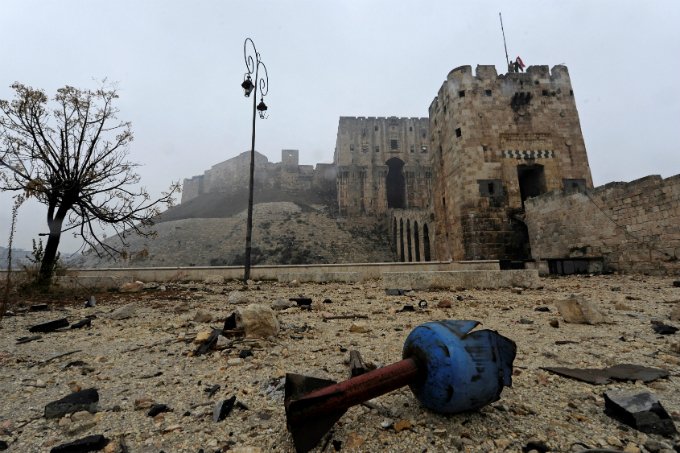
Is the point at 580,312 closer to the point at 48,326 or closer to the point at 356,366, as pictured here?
the point at 356,366

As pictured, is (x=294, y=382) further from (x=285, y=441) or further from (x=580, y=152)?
(x=580, y=152)

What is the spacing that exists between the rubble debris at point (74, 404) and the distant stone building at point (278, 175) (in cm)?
5811

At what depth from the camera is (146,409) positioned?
196 cm

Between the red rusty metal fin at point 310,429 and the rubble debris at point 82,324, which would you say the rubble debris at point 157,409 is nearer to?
the red rusty metal fin at point 310,429

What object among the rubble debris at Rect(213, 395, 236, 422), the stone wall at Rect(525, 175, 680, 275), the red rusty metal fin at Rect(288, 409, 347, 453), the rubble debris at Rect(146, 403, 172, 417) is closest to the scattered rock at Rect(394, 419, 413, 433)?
the red rusty metal fin at Rect(288, 409, 347, 453)

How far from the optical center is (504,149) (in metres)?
16.9

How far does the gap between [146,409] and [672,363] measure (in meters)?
4.15

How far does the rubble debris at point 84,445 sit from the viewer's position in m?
1.52

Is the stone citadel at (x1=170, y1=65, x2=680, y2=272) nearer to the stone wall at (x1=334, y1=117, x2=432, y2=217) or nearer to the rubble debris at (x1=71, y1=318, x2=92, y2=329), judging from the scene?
the rubble debris at (x1=71, y1=318, x2=92, y2=329)

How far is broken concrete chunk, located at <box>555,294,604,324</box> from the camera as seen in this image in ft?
12.7

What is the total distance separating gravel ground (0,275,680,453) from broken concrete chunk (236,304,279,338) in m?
0.13

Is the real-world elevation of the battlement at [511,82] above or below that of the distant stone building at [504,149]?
above

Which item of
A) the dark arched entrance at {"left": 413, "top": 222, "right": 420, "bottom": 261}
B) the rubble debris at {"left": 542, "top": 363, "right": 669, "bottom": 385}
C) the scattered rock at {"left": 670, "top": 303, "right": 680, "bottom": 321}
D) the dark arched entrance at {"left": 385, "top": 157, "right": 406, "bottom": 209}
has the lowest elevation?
the rubble debris at {"left": 542, "top": 363, "right": 669, "bottom": 385}

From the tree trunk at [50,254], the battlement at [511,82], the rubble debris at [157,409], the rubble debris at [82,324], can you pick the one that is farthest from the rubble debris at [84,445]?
the battlement at [511,82]
